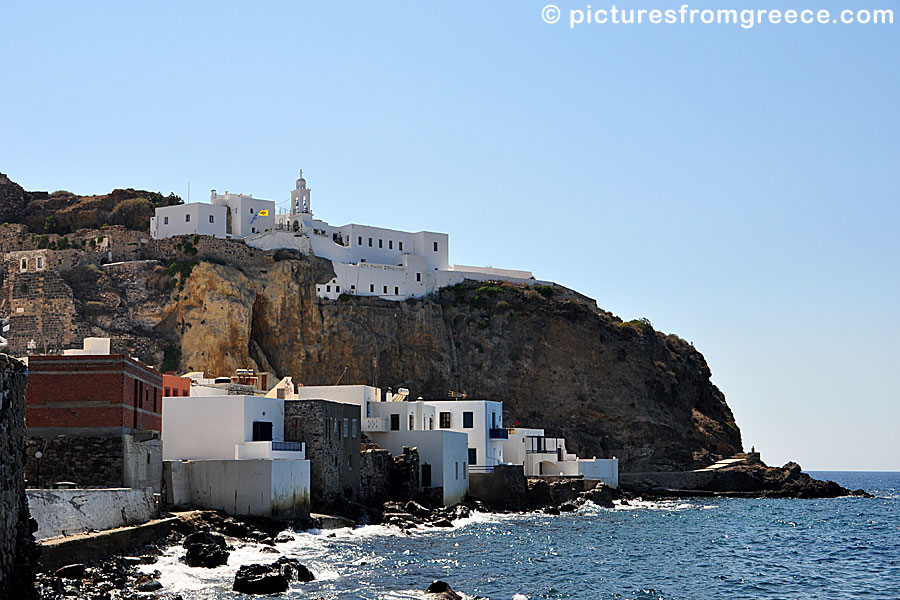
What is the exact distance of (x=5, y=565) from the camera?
63.1 feet

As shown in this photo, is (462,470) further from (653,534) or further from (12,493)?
(12,493)

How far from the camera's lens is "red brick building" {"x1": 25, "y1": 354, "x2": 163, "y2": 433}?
30922 millimetres

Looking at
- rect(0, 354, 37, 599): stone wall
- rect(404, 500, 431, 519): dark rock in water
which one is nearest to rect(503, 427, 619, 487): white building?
rect(404, 500, 431, 519): dark rock in water

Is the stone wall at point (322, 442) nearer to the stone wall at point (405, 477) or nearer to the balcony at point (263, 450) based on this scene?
the balcony at point (263, 450)

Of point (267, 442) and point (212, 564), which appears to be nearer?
point (212, 564)

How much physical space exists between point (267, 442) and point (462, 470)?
1765cm

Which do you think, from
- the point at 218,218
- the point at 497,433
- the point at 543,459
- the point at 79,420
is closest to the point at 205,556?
the point at 79,420

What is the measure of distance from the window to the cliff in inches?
1153

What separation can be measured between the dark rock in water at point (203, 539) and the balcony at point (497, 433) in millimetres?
29350

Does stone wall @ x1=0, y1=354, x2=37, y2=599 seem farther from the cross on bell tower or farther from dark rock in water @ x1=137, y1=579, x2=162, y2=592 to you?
the cross on bell tower

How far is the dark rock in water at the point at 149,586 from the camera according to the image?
79.7 feet

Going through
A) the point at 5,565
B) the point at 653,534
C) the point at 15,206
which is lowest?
the point at 653,534

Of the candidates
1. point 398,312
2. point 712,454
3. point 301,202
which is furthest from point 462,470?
point 712,454

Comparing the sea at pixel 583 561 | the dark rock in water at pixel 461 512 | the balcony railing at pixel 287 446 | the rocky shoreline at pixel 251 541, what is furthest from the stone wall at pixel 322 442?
the dark rock in water at pixel 461 512
